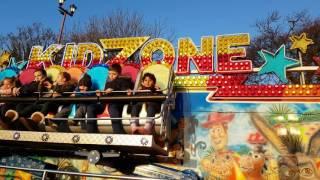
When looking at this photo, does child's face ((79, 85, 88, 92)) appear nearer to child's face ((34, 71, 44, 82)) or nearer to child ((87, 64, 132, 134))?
child ((87, 64, 132, 134))

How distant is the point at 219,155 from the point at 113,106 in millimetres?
2140

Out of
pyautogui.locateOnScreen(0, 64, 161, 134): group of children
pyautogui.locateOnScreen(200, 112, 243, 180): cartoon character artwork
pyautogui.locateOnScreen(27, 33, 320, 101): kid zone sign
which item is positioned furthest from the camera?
pyautogui.locateOnScreen(27, 33, 320, 101): kid zone sign

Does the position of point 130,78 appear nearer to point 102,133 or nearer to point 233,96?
point 102,133

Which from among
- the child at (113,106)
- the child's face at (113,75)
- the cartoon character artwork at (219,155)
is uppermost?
the child's face at (113,75)

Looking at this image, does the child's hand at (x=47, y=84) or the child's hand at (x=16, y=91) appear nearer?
the child's hand at (x=16, y=91)

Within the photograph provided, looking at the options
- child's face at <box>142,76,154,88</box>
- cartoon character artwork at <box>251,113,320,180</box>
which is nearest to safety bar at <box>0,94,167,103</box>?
child's face at <box>142,76,154,88</box>

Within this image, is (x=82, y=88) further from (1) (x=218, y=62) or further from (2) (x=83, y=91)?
(1) (x=218, y=62)

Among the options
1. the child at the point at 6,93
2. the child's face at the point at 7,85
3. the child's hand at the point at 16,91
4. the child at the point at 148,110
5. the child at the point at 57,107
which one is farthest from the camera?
the child's face at the point at 7,85

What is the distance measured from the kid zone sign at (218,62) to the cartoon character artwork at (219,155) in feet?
1.33

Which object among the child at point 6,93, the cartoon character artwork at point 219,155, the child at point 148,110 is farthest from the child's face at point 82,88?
the cartoon character artwork at point 219,155

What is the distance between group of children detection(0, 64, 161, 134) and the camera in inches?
279

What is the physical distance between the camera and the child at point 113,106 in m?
7.18

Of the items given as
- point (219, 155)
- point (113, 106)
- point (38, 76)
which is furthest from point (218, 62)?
point (38, 76)

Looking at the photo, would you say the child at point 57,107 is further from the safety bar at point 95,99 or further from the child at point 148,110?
the child at point 148,110
